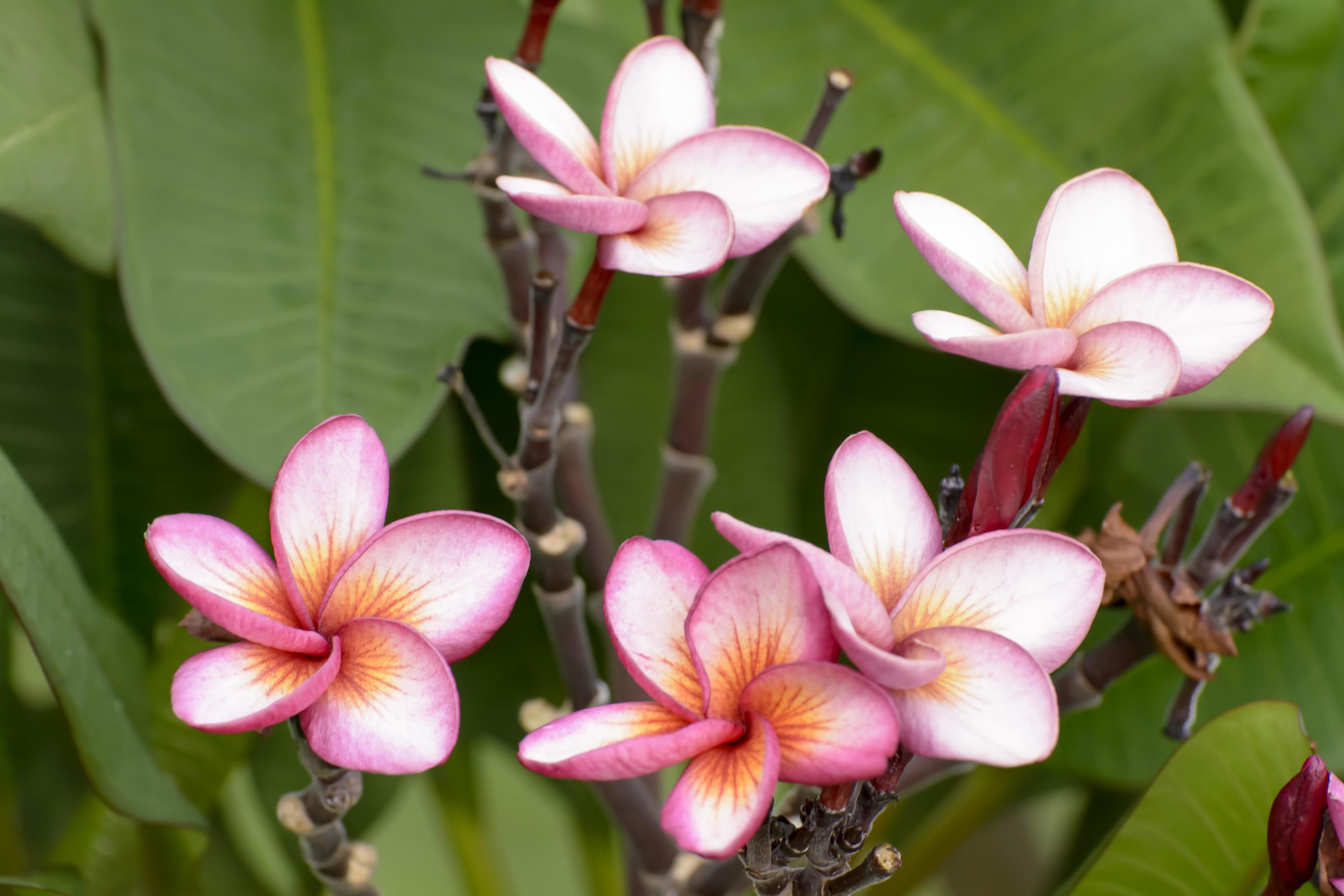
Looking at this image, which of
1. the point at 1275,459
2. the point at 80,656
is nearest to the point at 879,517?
the point at 1275,459

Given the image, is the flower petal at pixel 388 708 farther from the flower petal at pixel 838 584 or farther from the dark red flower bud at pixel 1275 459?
the dark red flower bud at pixel 1275 459

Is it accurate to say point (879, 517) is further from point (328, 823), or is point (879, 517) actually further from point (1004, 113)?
point (1004, 113)

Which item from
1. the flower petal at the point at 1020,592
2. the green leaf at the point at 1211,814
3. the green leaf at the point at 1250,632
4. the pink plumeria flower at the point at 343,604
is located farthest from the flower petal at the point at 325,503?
the green leaf at the point at 1250,632

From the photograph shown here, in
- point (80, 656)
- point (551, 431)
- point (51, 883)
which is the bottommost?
point (51, 883)

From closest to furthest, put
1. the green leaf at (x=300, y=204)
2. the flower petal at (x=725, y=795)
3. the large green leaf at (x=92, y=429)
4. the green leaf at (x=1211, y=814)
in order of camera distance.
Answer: the flower petal at (x=725, y=795) < the green leaf at (x=1211, y=814) < the green leaf at (x=300, y=204) < the large green leaf at (x=92, y=429)

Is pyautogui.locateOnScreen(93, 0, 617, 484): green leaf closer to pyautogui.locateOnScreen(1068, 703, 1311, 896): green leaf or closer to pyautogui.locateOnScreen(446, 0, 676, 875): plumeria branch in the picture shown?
pyautogui.locateOnScreen(446, 0, 676, 875): plumeria branch

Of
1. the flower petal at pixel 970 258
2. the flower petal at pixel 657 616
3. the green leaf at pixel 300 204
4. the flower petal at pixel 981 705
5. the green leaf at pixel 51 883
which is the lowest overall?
the green leaf at pixel 51 883
